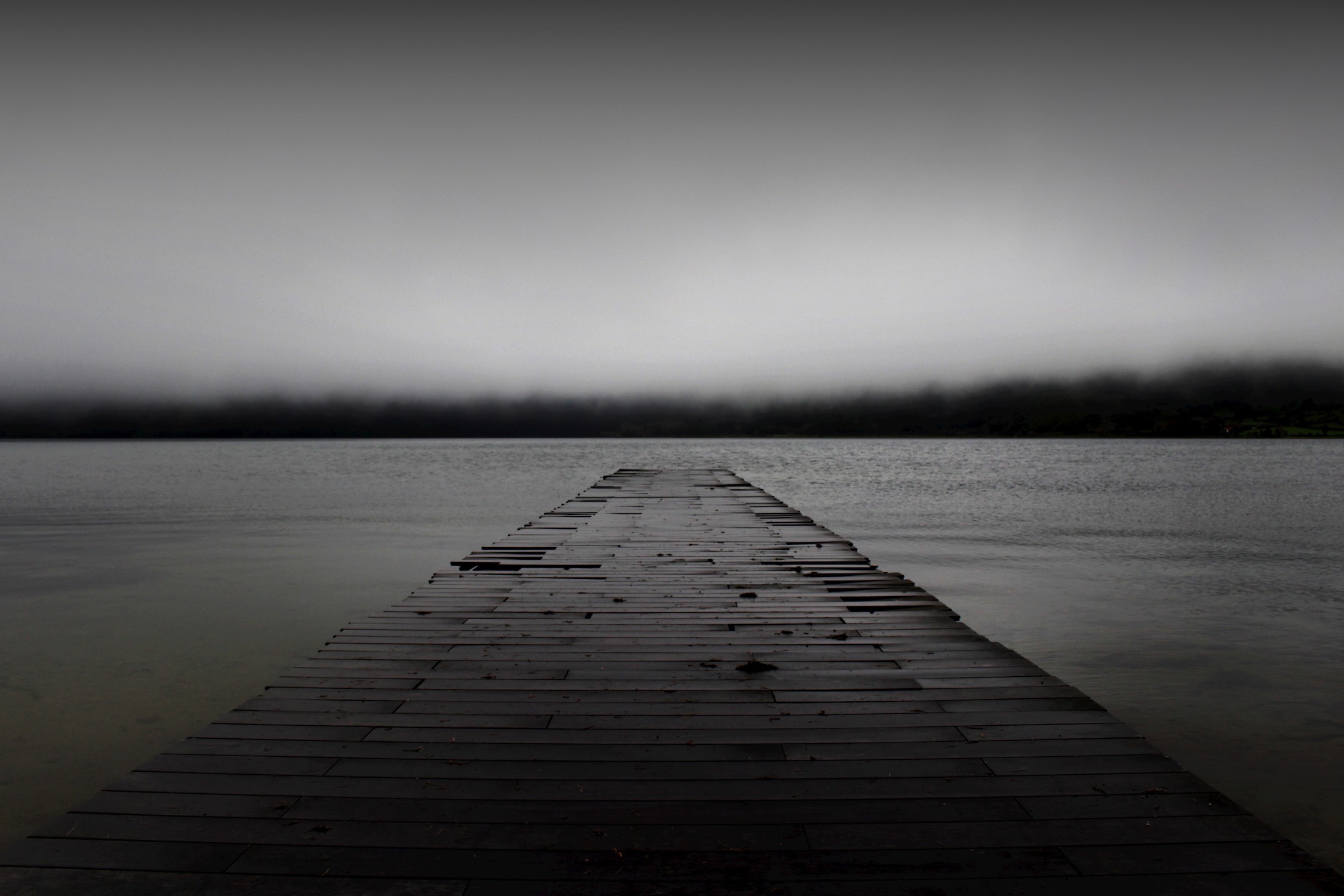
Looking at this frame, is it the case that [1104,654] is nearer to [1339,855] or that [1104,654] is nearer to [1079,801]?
[1339,855]

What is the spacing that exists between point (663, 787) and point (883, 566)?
13116mm

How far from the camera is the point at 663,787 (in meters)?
3.48

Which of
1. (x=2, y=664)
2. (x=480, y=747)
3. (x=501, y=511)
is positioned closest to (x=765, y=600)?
(x=480, y=747)

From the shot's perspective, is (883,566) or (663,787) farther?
(883,566)

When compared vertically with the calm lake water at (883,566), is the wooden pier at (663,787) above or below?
above

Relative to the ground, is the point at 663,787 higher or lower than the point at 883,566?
higher

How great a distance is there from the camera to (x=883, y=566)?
15.8m

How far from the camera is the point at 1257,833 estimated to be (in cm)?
304

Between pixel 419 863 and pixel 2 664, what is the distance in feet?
28.7

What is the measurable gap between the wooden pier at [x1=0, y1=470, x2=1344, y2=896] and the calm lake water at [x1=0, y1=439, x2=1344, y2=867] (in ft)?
7.33

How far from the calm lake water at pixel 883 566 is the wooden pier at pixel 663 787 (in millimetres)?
2234

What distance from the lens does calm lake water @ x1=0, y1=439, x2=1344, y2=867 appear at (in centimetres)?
628

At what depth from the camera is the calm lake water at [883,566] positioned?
6281 millimetres

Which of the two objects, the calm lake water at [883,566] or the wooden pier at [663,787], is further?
the calm lake water at [883,566]
